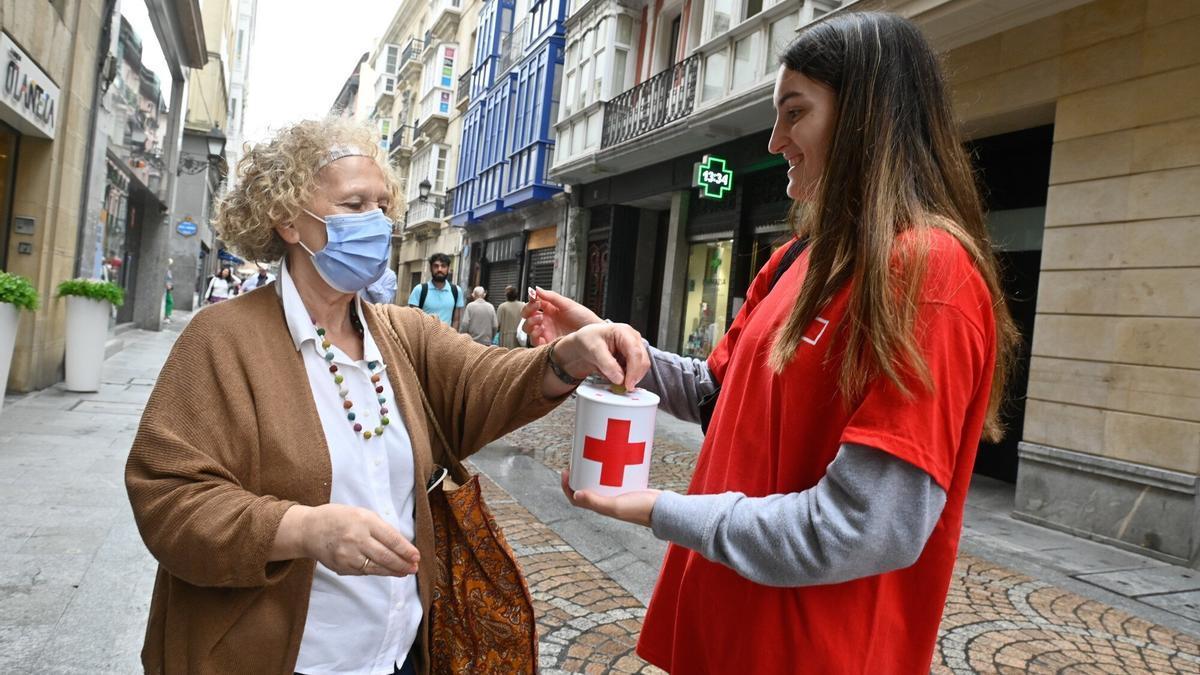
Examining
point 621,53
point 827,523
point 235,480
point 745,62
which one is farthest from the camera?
point 621,53

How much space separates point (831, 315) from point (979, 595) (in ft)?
13.7

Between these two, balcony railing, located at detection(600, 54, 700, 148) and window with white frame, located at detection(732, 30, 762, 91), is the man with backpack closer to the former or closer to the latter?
window with white frame, located at detection(732, 30, 762, 91)

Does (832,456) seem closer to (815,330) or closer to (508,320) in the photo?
(815,330)

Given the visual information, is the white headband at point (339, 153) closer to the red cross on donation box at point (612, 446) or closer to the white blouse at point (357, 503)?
the white blouse at point (357, 503)

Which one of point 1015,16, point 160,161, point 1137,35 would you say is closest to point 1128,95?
point 1137,35

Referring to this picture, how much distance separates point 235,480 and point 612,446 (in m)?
0.74

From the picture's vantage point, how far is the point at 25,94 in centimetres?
739

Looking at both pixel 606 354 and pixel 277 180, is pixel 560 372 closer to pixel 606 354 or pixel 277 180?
pixel 606 354

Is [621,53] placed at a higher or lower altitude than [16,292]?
higher

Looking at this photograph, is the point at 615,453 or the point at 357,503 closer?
the point at 615,453

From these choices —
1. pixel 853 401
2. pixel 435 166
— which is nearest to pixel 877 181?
pixel 853 401

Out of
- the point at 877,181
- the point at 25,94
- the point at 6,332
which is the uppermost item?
the point at 25,94

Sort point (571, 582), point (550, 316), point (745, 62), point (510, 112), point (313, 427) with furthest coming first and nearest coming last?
point (510, 112) → point (745, 62) → point (571, 582) → point (550, 316) → point (313, 427)

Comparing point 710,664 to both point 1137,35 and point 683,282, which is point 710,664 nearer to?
point 1137,35
